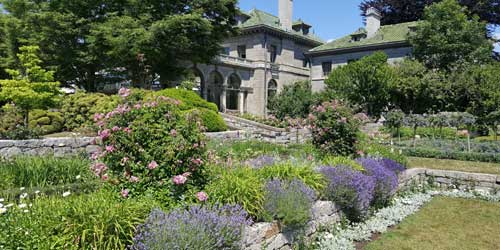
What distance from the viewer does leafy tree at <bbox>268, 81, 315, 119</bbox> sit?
27.1 meters

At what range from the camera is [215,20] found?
80.9 ft

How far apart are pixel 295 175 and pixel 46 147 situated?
23.2 ft

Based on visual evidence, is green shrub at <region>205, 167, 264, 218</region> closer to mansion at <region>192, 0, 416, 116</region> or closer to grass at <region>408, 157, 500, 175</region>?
grass at <region>408, 157, 500, 175</region>

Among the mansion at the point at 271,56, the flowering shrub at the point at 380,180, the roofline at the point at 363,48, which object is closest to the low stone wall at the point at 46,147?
the flowering shrub at the point at 380,180

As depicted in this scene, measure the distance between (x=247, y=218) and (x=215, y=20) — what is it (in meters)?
22.1

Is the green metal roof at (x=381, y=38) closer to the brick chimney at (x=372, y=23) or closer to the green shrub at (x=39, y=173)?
the brick chimney at (x=372, y=23)

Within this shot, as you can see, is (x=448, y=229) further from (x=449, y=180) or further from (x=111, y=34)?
(x=111, y=34)

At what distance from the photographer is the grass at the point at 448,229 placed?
5297 millimetres

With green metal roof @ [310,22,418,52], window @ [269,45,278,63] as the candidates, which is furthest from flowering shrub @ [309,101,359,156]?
window @ [269,45,278,63]

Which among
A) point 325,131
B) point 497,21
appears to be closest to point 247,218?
point 325,131

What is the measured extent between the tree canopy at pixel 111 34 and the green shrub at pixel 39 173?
44.6 ft

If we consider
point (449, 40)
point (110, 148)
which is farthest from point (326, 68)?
point (110, 148)

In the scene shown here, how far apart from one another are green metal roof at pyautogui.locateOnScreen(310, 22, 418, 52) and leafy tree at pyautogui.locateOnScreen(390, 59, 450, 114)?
4.54 m

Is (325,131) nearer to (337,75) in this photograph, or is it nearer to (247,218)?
(247,218)
